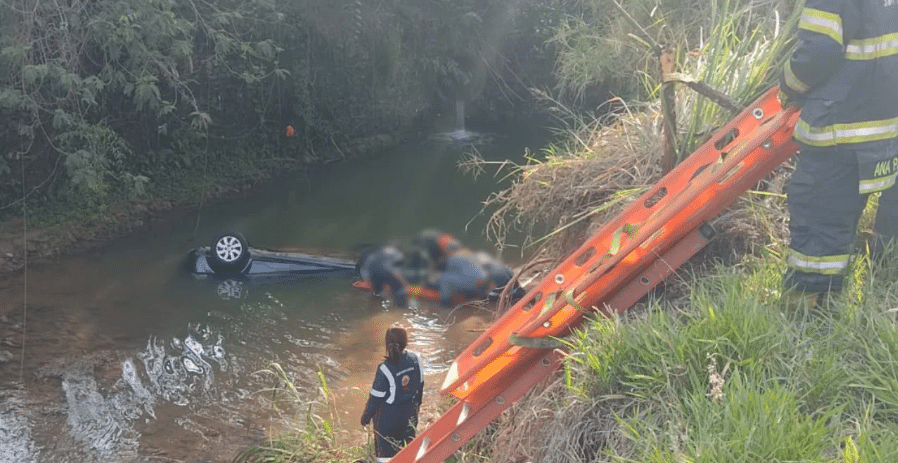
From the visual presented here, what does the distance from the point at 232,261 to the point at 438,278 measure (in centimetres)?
281

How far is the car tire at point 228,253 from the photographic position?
1139cm

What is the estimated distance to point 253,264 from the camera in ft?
38.0

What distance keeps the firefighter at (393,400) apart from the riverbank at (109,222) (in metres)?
8.18

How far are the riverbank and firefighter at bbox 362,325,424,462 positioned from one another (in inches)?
322

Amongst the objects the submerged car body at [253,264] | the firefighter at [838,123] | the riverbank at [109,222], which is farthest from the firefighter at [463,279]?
the firefighter at [838,123]

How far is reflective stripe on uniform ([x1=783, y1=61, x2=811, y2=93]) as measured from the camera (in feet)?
12.5

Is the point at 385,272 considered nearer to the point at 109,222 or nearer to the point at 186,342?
the point at 186,342

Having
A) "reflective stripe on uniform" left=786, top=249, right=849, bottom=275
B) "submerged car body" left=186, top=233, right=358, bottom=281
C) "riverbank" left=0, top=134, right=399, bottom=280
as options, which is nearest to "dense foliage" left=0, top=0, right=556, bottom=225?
"riverbank" left=0, top=134, right=399, bottom=280

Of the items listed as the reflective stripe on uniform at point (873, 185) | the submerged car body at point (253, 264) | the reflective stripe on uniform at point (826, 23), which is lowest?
the submerged car body at point (253, 264)

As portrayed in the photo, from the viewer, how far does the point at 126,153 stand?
49.1ft

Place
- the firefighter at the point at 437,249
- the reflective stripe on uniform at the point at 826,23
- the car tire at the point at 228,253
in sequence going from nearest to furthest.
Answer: the reflective stripe on uniform at the point at 826,23, the firefighter at the point at 437,249, the car tire at the point at 228,253

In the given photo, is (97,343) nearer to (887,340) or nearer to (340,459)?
(340,459)

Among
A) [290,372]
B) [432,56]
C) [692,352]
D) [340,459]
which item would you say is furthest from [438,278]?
[432,56]

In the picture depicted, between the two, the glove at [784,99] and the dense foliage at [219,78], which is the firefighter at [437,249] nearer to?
the dense foliage at [219,78]
